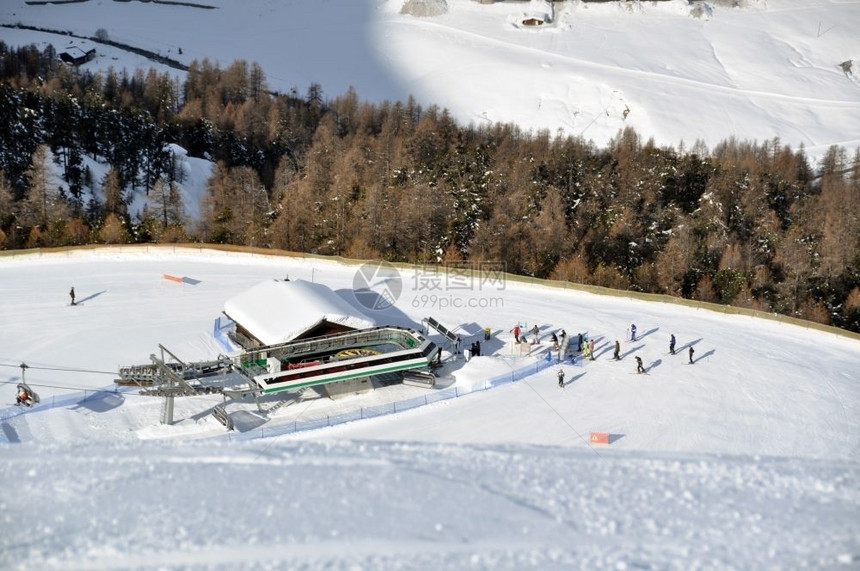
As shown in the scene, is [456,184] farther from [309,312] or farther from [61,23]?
[61,23]

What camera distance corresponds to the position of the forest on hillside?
2089 inches

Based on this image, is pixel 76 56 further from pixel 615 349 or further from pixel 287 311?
pixel 615 349

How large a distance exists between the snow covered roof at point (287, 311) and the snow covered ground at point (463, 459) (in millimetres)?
2783

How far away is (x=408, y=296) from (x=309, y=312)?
10.8m

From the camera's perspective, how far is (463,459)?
23.5 metres

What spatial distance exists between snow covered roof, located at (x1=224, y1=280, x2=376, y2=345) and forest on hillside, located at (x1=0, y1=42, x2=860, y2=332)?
53.8 feet

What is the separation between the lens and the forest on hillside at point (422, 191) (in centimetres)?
5306

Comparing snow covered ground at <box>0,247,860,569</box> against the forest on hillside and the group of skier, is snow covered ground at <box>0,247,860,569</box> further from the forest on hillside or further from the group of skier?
the forest on hillside

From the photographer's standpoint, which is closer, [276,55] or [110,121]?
[110,121]

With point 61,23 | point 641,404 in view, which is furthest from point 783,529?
point 61,23

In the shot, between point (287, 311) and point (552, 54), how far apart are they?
80930 mm

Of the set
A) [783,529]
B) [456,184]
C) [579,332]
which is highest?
[456,184]

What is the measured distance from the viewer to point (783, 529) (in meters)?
20.2

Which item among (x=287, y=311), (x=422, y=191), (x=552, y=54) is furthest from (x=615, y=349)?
(x=552, y=54)
